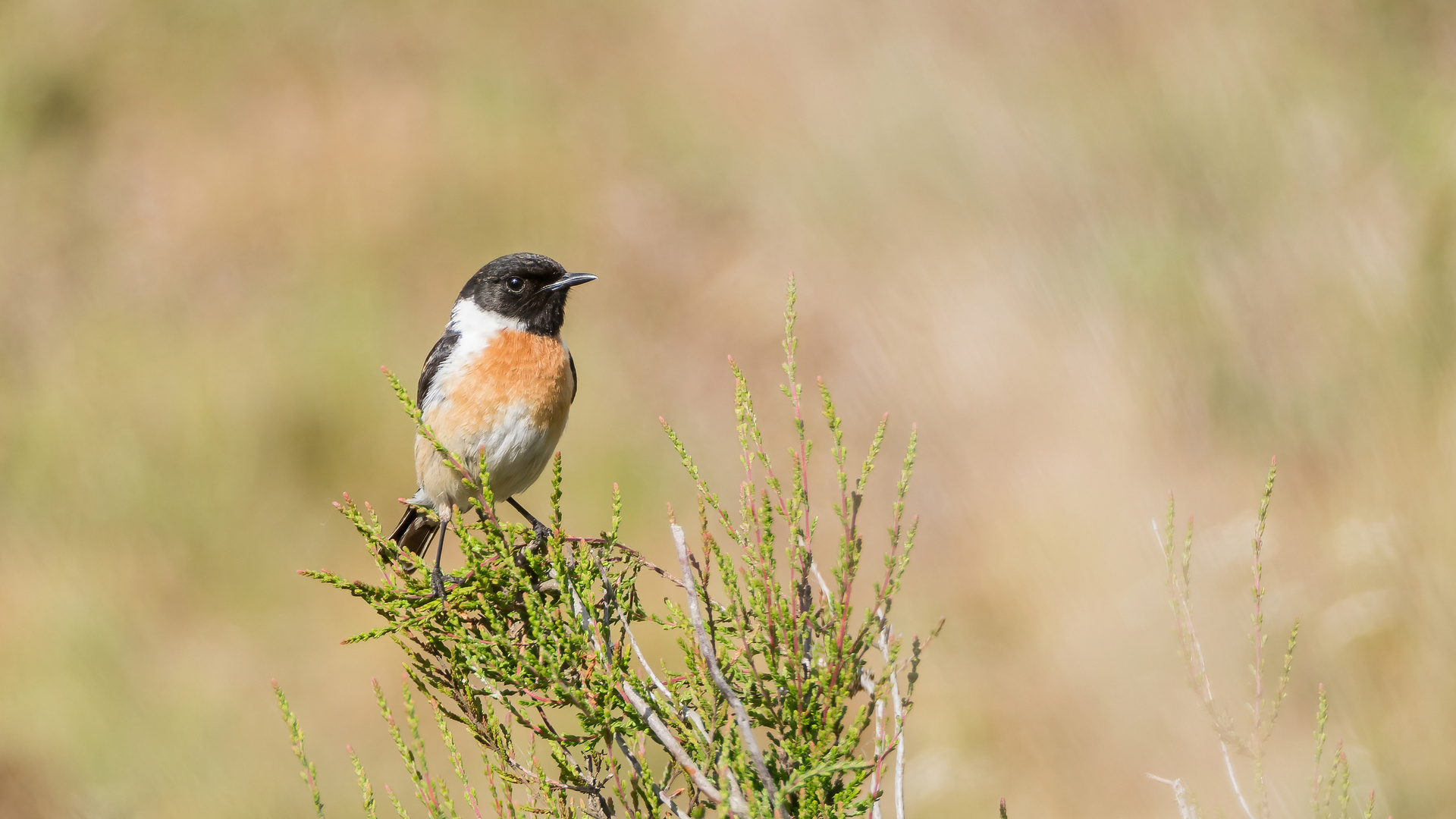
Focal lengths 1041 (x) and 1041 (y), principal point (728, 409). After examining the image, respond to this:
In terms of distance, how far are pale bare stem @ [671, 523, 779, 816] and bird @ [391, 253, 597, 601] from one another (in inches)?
70.7

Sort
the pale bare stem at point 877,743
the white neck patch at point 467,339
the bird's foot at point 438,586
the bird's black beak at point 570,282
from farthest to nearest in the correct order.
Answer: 1. the bird's black beak at point 570,282
2. the white neck patch at point 467,339
3. the bird's foot at point 438,586
4. the pale bare stem at point 877,743

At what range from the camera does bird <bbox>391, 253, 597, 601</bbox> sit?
4.06 metres

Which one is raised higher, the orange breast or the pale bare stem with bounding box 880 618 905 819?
the orange breast

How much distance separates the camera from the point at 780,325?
934cm

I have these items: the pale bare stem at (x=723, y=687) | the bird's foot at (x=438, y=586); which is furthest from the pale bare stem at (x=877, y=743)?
the bird's foot at (x=438, y=586)

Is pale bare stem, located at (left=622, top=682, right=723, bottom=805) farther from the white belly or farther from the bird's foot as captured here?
the white belly

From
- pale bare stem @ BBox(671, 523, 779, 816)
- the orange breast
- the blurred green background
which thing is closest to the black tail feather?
the orange breast

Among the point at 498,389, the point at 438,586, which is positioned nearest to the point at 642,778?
the point at 438,586

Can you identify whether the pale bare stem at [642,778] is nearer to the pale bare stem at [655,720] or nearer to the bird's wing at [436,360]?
the pale bare stem at [655,720]

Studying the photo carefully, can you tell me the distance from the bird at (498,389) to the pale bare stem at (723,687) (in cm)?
179

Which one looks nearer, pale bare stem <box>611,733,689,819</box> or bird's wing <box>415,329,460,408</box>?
pale bare stem <box>611,733,689,819</box>

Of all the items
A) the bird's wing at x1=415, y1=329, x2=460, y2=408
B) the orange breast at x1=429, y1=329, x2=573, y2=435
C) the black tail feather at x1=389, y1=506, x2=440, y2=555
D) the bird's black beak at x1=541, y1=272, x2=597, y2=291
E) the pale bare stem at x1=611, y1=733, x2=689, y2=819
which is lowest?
the pale bare stem at x1=611, y1=733, x2=689, y2=819

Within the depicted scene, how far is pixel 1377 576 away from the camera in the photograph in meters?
4.96

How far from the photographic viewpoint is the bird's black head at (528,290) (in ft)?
14.5
